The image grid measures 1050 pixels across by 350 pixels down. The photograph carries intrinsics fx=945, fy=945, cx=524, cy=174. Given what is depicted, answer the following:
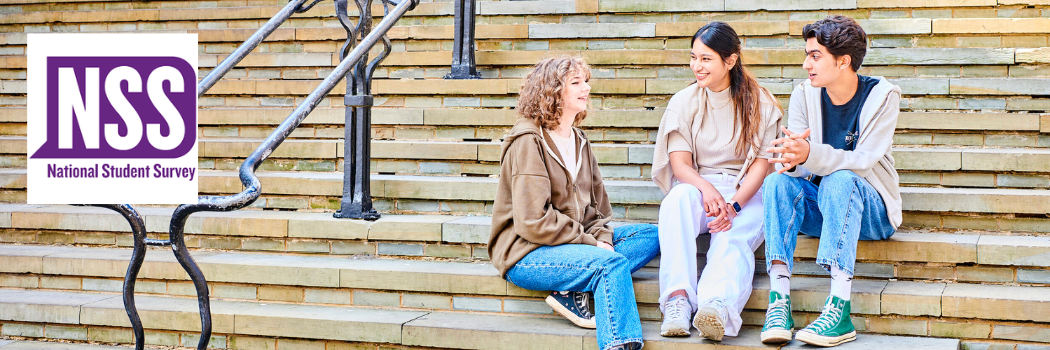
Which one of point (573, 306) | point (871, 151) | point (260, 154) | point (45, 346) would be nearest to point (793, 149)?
point (871, 151)

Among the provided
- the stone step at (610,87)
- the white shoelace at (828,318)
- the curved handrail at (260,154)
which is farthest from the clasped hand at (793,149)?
the curved handrail at (260,154)

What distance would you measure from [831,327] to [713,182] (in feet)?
2.40

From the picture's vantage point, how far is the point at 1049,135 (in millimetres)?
4102

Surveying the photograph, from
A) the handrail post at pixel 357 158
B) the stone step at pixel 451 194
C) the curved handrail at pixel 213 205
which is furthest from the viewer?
the handrail post at pixel 357 158

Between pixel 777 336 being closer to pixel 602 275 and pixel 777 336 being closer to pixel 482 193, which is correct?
pixel 602 275

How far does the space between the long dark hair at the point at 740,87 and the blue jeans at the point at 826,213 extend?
25 cm

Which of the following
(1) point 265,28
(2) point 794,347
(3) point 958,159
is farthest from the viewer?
(1) point 265,28

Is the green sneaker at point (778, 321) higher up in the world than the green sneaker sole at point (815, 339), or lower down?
higher up

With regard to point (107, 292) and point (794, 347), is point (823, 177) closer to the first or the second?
point (794, 347)

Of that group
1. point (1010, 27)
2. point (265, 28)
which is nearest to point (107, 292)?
point (265, 28)

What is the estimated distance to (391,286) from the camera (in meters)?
3.70

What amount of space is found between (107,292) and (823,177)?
2.95 m

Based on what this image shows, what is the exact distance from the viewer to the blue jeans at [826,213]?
10.1 feet

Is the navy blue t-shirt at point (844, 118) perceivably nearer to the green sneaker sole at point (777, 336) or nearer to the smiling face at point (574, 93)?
the green sneaker sole at point (777, 336)
